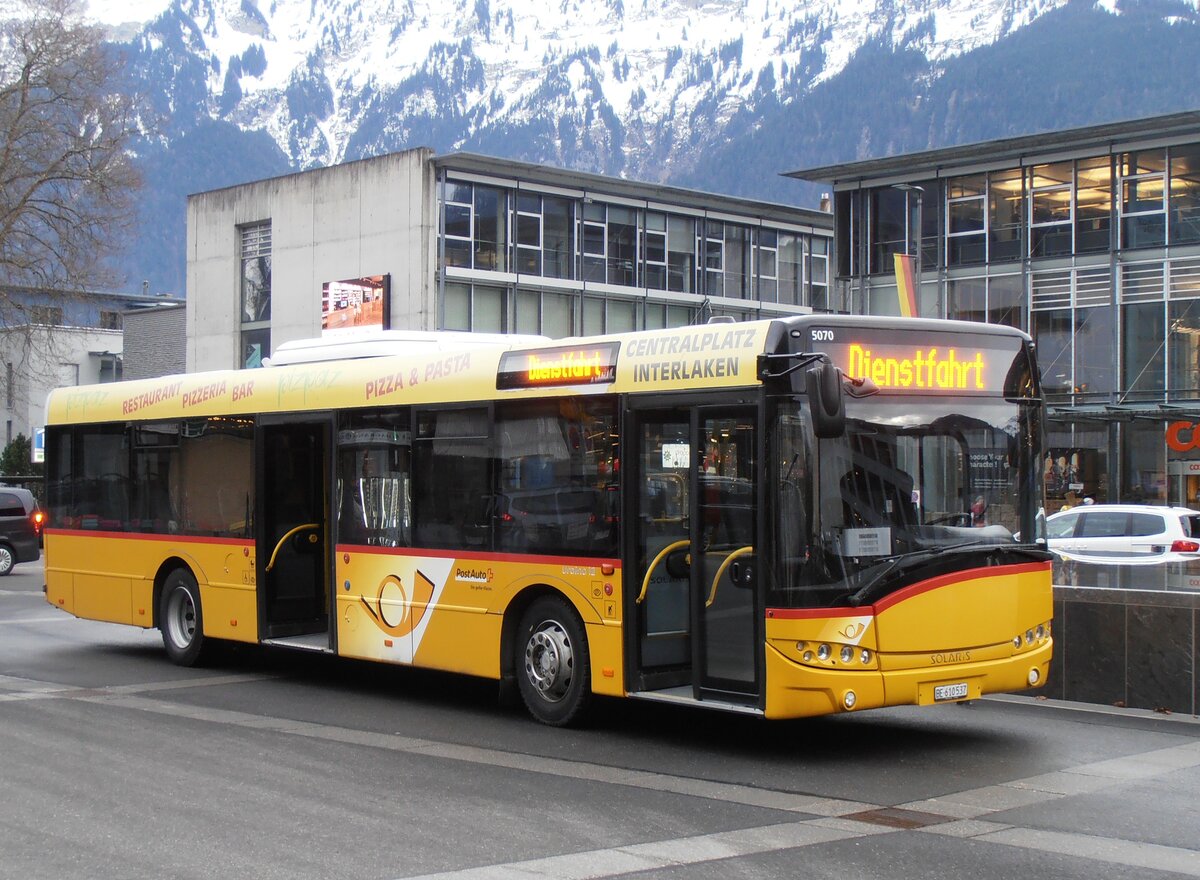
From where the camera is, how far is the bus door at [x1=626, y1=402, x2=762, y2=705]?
9.98 m

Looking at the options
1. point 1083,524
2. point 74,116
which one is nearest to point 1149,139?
point 1083,524

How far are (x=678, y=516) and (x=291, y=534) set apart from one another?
5.23m

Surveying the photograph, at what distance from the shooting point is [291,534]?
567 inches

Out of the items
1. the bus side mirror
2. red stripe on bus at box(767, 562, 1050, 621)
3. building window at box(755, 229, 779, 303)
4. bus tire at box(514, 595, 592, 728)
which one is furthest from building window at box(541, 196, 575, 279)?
the bus side mirror

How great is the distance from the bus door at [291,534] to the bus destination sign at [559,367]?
10.1 ft

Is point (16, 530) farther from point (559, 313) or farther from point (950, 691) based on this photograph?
point (950, 691)

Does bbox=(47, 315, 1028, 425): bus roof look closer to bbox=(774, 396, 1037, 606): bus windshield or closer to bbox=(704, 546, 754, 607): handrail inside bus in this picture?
bbox=(774, 396, 1037, 606): bus windshield

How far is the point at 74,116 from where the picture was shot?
150 ft

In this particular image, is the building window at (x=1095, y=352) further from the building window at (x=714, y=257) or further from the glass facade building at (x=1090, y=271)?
the building window at (x=714, y=257)

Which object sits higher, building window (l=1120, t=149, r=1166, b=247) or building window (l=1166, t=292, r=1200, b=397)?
building window (l=1120, t=149, r=1166, b=247)

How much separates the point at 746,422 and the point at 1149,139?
33.0 metres

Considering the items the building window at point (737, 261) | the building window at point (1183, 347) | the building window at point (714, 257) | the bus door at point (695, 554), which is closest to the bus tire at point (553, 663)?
the bus door at point (695, 554)

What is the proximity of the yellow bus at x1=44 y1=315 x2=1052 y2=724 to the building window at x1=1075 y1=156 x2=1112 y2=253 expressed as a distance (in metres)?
31.0

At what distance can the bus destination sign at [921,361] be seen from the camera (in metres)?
9.88
